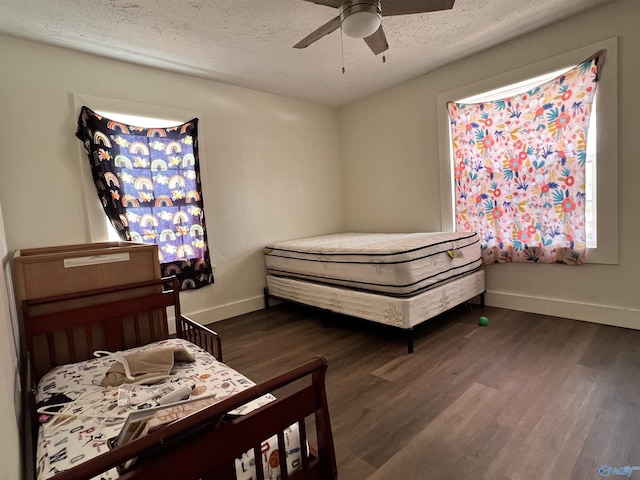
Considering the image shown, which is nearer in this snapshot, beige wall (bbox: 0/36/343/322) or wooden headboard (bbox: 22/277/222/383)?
wooden headboard (bbox: 22/277/222/383)

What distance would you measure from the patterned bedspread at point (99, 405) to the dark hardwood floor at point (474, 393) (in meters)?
0.56

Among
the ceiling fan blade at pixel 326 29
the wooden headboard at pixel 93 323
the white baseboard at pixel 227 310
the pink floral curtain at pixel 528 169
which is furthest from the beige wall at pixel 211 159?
the pink floral curtain at pixel 528 169

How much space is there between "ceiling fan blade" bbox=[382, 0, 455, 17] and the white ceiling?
0.64 metres

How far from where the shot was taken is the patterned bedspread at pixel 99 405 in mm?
984

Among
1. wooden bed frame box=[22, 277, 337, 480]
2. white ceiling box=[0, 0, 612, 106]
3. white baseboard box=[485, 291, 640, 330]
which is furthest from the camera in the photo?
white baseboard box=[485, 291, 640, 330]

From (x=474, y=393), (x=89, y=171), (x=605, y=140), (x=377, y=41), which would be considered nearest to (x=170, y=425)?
(x=474, y=393)

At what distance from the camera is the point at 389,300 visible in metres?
2.40

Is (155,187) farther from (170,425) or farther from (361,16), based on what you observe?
(170,425)

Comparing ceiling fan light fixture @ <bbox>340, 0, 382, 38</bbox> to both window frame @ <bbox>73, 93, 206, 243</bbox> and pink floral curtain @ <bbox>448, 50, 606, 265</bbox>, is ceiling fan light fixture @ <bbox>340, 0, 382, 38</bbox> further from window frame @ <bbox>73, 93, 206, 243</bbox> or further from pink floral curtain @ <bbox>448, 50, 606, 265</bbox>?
window frame @ <bbox>73, 93, 206, 243</bbox>

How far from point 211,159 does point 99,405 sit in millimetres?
2556

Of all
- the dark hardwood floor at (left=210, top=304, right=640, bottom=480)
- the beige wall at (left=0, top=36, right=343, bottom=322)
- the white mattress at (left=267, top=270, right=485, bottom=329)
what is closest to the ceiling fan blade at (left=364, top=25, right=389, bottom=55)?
the white mattress at (left=267, top=270, right=485, bottom=329)

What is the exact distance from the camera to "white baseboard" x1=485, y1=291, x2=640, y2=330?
2.49 m

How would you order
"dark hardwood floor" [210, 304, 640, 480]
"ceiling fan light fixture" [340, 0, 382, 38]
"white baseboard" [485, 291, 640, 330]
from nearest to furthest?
"dark hardwood floor" [210, 304, 640, 480] < "ceiling fan light fixture" [340, 0, 382, 38] < "white baseboard" [485, 291, 640, 330]

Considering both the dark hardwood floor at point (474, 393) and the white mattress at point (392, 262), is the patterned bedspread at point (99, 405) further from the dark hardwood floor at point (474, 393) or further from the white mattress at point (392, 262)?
the white mattress at point (392, 262)
